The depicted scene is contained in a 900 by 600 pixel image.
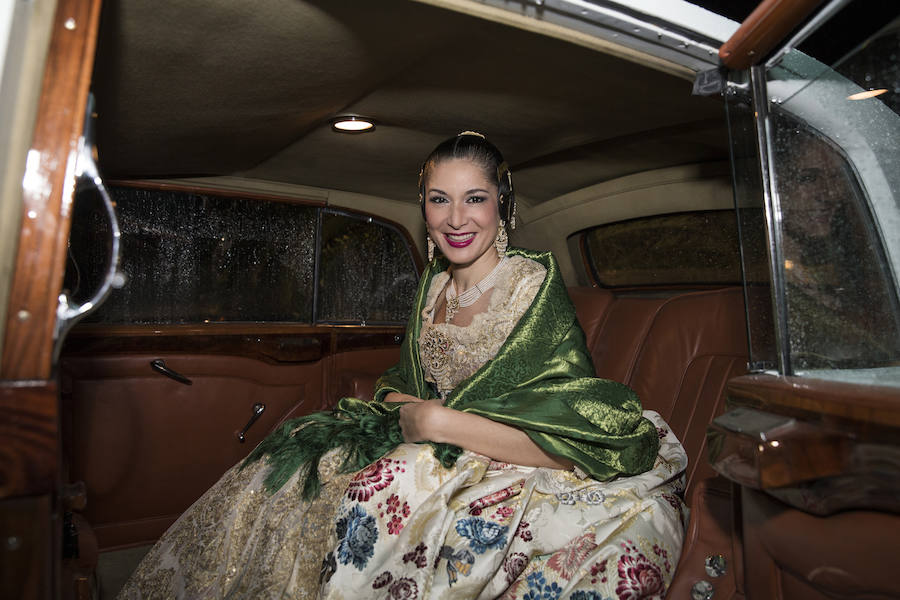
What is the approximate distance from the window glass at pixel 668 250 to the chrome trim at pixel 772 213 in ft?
4.52

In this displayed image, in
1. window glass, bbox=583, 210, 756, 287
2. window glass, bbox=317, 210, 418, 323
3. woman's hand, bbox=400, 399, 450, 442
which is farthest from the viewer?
window glass, bbox=317, 210, 418, 323

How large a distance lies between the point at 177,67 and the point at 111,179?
1.31 meters

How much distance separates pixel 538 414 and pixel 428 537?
463 mm

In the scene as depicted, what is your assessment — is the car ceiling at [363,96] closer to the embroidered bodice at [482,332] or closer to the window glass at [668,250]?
the window glass at [668,250]

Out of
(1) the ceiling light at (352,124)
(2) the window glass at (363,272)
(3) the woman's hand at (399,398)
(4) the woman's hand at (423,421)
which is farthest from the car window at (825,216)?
(2) the window glass at (363,272)

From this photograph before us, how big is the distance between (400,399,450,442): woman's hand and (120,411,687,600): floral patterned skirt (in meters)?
0.05

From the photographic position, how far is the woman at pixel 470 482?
1.40 metres

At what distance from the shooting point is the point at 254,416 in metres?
2.83

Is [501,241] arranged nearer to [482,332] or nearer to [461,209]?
[461,209]

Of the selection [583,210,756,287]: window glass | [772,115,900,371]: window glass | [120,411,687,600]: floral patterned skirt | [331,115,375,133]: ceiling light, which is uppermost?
[331,115,375,133]: ceiling light

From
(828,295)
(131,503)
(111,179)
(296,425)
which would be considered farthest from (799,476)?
(111,179)

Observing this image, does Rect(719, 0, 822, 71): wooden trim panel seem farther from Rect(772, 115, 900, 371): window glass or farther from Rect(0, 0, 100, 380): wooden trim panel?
Rect(0, 0, 100, 380): wooden trim panel

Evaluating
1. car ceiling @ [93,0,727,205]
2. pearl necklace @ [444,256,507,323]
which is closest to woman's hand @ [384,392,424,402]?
pearl necklace @ [444,256,507,323]

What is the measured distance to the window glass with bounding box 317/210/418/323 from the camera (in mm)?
3223
